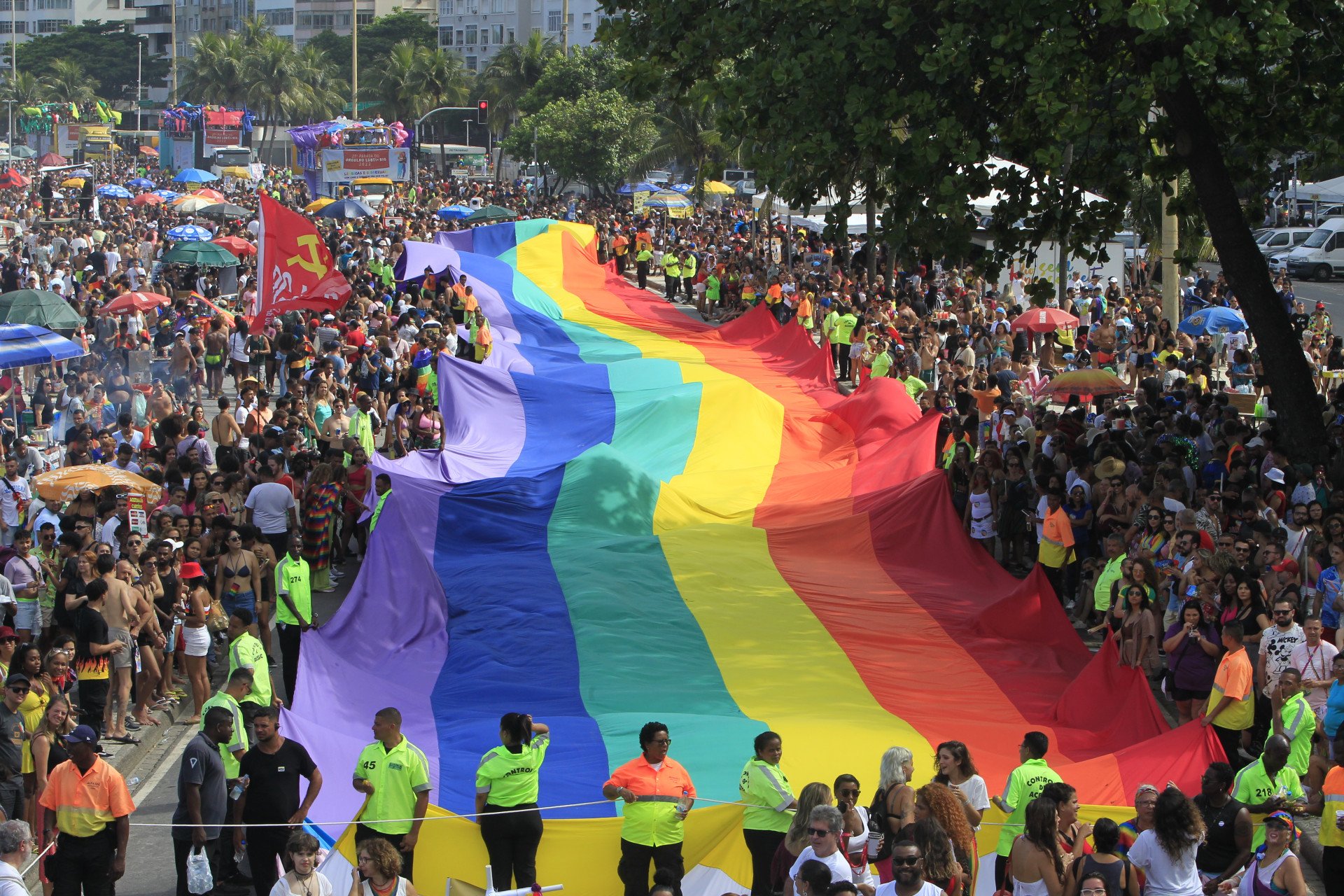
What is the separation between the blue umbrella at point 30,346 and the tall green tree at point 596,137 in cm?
3935

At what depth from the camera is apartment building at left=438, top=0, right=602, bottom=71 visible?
117 meters

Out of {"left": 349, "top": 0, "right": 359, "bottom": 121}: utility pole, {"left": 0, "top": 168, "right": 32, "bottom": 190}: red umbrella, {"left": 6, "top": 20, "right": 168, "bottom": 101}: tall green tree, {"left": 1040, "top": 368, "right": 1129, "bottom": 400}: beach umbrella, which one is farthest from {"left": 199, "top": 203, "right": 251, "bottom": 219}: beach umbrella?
{"left": 6, "top": 20, "right": 168, "bottom": 101}: tall green tree

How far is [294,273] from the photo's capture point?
22406 millimetres

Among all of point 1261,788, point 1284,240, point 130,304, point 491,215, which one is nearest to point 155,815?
point 1261,788

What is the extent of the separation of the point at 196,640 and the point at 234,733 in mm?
2827

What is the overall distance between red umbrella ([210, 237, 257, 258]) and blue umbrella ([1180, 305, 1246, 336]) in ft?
65.7

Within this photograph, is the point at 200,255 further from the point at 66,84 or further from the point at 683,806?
the point at 66,84

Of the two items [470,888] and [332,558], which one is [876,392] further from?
[470,888]

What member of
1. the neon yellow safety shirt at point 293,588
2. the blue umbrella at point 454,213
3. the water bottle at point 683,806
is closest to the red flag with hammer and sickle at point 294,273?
the neon yellow safety shirt at point 293,588

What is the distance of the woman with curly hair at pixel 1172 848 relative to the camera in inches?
294

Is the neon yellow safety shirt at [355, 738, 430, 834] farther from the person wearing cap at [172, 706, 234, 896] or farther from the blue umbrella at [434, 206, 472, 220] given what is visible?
the blue umbrella at [434, 206, 472, 220]

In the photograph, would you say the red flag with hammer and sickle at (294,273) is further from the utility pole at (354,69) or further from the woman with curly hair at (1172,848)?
the utility pole at (354,69)

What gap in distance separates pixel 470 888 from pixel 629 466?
6814 mm

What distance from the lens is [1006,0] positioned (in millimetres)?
13047
